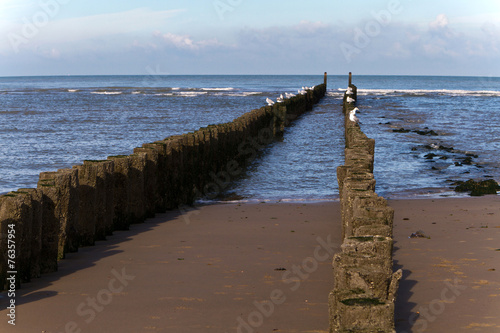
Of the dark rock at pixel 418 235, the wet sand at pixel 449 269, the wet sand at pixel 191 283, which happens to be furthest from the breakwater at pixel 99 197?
the dark rock at pixel 418 235

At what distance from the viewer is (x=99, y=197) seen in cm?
805

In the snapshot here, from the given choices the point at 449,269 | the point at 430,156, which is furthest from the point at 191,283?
the point at 430,156

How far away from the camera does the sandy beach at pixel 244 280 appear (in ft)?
16.9

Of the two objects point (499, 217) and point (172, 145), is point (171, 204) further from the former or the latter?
point (499, 217)

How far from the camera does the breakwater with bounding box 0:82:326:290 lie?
19.7ft

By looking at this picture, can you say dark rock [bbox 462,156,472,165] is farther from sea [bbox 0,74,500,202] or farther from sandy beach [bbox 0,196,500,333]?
sandy beach [bbox 0,196,500,333]

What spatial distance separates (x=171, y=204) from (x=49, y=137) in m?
16.4

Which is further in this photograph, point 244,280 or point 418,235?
point 418,235

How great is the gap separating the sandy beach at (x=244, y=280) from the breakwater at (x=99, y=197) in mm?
242

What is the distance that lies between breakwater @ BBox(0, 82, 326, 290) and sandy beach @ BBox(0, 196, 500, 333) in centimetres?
24

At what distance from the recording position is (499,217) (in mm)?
9516

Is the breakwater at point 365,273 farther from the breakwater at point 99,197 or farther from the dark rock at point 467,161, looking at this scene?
the dark rock at point 467,161

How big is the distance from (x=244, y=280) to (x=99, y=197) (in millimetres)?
2676

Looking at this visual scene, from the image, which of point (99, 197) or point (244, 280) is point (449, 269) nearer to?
point (244, 280)
